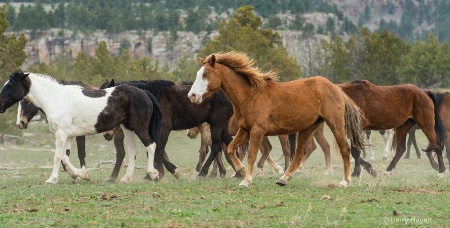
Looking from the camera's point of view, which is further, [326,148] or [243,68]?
[326,148]

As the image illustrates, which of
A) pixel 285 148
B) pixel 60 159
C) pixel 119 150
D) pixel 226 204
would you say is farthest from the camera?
pixel 285 148

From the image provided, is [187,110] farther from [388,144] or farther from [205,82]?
[388,144]

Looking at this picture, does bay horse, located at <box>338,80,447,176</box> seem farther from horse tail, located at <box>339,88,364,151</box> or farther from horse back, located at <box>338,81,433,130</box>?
horse tail, located at <box>339,88,364,151</box>

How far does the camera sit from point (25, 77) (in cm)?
1641

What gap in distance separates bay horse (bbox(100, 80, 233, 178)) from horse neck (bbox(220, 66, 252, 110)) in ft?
9.89

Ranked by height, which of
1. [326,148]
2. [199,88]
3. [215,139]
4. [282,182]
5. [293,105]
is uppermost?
[199,88]

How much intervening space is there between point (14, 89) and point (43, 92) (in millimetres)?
553

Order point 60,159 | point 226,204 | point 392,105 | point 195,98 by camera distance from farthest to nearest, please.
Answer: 1. point 392,105
2. point 60,159
3. point 195,98
4. point 226,204

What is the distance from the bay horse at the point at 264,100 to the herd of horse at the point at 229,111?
2cm

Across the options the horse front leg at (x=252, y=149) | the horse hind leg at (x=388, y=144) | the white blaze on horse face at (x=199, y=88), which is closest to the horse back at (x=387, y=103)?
the horse front leg at (x=252, y=149)

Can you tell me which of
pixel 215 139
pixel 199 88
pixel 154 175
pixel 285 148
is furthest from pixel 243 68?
pixel 285 148

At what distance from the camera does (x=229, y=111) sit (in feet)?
58.4

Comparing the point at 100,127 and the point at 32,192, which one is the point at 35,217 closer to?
the point at 32,192

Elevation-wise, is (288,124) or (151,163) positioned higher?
(288,124)
